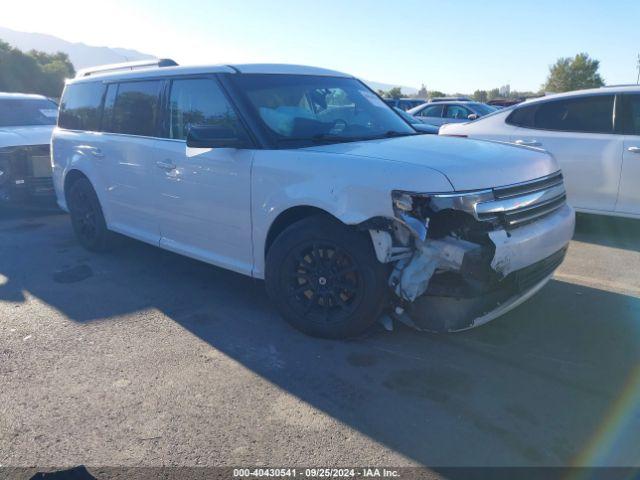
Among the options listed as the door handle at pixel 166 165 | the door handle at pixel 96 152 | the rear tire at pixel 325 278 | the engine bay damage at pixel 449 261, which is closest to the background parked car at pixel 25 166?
the door handle at pixel 96 152

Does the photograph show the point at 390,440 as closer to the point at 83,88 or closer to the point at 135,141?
the point at 135,141

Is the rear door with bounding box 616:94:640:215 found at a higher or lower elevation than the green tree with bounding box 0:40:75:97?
lower

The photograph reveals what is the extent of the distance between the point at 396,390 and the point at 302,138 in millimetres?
1927

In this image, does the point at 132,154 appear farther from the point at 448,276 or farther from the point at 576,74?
the point at 576,74

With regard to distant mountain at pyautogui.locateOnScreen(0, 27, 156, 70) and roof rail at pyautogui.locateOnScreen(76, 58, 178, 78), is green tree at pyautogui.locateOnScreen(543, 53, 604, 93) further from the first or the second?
distant mountain at pyautogui.locateOnScreen(0, 27, 156, 70)

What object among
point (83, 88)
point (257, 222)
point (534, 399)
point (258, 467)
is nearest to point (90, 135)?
point (83, 88)

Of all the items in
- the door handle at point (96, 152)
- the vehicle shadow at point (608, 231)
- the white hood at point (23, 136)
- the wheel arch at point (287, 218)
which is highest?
the white hood at point (23, 136)

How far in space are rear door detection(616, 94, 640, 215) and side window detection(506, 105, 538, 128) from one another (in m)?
0.96

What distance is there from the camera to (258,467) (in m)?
2.61

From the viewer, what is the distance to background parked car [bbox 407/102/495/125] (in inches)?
615

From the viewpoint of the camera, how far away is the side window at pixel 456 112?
51.4 feet

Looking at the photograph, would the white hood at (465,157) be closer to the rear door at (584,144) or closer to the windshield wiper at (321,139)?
the windshield wiper at (321,139)

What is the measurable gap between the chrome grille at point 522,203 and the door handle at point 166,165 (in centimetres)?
254

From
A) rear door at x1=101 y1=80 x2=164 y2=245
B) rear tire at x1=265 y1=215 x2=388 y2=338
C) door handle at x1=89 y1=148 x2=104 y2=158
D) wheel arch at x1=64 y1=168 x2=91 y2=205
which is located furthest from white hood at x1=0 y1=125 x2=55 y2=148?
rear tire at x1=265 y1=215 x2=388 y2=338
